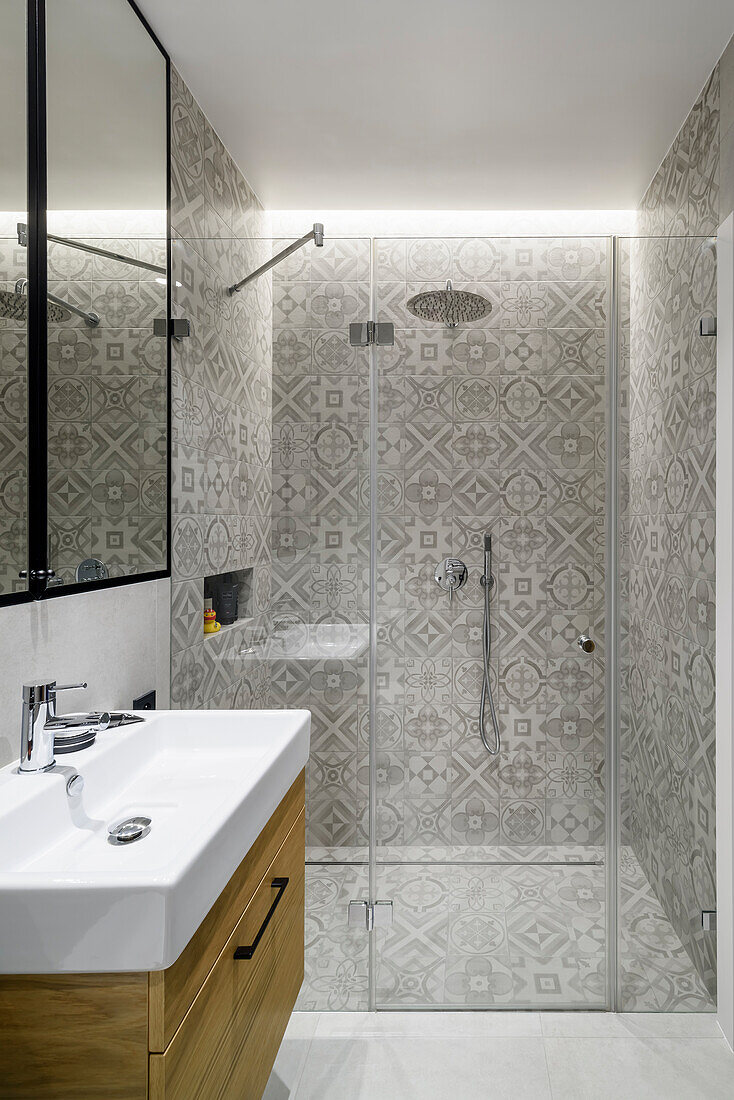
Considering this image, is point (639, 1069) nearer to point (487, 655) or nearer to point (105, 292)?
Result: point (487, 655)

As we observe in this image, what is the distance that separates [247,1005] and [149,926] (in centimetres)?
52

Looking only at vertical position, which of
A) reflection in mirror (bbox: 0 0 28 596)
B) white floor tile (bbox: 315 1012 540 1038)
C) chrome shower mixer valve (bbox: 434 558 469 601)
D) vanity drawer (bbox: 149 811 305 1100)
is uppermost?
reflection in mirror (bbox: 0 0 28 596)

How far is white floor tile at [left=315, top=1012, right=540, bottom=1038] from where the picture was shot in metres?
2.02

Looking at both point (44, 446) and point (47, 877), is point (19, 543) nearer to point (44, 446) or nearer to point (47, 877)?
point (44, 446)

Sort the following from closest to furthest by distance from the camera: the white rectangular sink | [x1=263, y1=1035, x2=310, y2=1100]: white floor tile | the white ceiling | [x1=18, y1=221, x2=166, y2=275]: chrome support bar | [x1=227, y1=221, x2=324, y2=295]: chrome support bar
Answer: the white rectangular sink < [x1=18, y1=221, x2=166, y2=275]: chrome support bar < [x1=263, y1=1035, x2=310, y2=1100]: white floor tile < the white ceiling < [x1=227, y1=221, x2=324, y2=295]: chrome support bar

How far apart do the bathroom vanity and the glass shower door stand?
0.65 metres

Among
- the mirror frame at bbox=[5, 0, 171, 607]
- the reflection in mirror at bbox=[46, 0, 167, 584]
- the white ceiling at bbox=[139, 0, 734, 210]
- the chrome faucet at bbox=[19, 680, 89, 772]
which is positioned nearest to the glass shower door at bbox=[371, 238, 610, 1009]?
the white ceiling at bbox=[139, 0, 734, 210]

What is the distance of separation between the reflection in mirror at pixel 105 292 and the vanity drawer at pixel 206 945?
0.66 m

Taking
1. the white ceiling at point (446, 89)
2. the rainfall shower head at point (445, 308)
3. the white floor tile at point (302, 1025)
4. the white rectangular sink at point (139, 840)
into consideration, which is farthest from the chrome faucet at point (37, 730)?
the white ceiling at point (446, 89)

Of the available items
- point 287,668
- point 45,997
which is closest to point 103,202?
point 287,668

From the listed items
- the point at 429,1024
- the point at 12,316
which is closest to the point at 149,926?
the point at 12,316

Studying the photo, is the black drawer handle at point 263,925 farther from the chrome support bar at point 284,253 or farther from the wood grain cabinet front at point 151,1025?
the chrome support bar at point 284,253

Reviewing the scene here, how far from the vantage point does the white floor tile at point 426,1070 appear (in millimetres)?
1792

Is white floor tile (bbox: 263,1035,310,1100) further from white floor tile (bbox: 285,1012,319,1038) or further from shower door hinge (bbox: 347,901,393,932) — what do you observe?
shower door hinge (bbox: 347,901,393,932)
